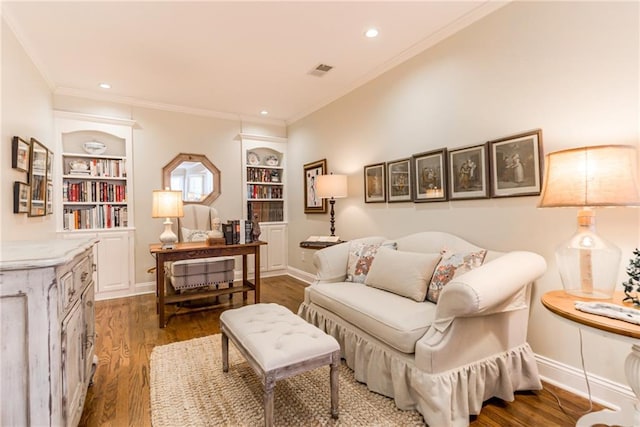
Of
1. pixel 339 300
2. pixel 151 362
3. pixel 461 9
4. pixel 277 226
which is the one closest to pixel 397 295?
pixel 339 300

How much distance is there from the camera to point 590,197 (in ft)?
4.68

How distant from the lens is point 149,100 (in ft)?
13.9

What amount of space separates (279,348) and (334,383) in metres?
0.38

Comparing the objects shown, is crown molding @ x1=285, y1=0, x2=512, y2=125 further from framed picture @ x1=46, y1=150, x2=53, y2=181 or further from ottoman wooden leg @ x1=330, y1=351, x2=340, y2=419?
framed picture @ x1=46, y1=150, x2=53, y2=181

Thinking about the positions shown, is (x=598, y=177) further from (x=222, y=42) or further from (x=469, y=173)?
(x=222, y=42)

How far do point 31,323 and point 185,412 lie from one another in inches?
39.7

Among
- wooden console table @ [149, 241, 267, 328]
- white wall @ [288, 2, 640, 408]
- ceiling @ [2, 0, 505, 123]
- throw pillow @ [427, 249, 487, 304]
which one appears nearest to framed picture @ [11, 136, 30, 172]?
ceiling @ [2, 0, 505, 123]

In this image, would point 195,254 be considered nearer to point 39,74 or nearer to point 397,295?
point 397,295

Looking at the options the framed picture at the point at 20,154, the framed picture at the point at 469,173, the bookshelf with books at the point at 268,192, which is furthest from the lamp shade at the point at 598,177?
the bookshelf with books at the point at 268,192

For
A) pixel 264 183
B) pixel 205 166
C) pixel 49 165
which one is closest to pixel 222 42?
pixel 205 166

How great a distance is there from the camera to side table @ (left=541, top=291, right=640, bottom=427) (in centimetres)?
118

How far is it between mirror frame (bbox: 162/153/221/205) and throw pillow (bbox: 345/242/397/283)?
273 cm

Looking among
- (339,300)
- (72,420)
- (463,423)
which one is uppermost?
(339,300)

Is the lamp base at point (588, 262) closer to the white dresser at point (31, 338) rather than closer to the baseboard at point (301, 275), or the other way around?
the white dresser at point (31, 338)
